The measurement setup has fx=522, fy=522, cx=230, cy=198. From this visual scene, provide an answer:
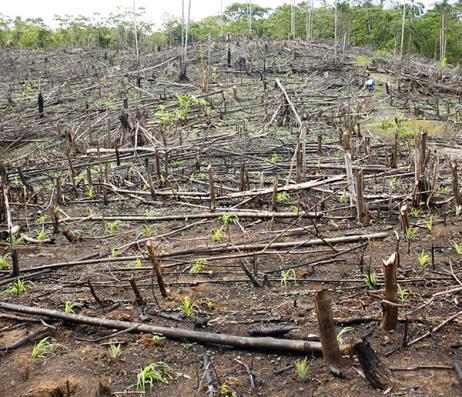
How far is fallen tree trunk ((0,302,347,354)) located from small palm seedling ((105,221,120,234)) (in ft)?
6.77

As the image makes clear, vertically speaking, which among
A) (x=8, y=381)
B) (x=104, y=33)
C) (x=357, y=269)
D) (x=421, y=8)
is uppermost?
(x=421, y=8)

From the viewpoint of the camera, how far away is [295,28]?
105 feet

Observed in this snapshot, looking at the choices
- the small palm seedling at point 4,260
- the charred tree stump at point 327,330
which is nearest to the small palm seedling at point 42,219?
the small palm seedling at point 4,260

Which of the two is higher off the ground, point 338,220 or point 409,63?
point 409,63

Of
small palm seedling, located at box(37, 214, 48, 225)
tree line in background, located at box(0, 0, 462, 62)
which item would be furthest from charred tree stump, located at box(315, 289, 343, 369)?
tree line in background, located at box(0, 0, 462, 62)

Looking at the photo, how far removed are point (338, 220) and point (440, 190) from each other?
1.48 metres

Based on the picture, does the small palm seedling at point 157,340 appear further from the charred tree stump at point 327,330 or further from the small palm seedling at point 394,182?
the small palm seedling at point 394,182

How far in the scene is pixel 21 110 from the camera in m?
13.8

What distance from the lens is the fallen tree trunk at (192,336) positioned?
9.80 feet

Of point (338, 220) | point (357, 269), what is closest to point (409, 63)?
point (338, 220)

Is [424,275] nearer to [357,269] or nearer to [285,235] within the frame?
[357,269]

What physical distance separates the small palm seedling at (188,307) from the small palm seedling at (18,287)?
144 centimetres

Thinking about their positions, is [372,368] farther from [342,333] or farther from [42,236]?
[42,236]

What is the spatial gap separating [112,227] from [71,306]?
2.09m
